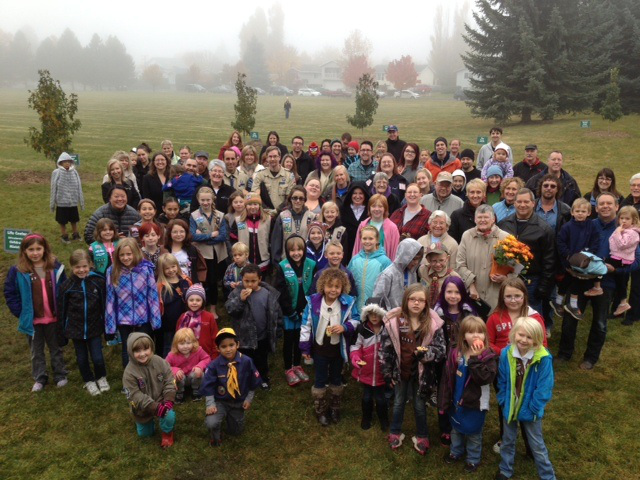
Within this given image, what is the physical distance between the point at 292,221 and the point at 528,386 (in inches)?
159

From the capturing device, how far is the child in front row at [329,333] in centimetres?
514

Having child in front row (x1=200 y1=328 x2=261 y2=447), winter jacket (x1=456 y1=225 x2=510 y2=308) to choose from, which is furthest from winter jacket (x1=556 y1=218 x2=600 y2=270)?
child in front row (x1=200 y1=328 x2=261 y2=447)

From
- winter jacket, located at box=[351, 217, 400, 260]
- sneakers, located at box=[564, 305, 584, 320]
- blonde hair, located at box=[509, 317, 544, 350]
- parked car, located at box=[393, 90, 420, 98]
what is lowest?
sneakers, located at box=[564, 305, 584, 320]

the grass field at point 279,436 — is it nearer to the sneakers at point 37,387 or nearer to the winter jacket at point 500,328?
the sneakers at point 37,387

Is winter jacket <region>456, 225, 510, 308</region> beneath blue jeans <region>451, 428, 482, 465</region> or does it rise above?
above

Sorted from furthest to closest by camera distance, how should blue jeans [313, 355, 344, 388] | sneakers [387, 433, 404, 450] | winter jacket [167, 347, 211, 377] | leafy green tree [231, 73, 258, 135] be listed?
leafy green tree [231, 73, 258, 135] < winter jacket [167, 347, 211, 377] < blue jeans [313, 355, 344, 388] < sneakers [387, 433, 404, 450]

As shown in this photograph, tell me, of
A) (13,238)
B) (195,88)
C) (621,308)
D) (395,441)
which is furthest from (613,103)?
(195,88)

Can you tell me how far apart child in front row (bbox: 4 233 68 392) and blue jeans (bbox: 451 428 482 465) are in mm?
4801

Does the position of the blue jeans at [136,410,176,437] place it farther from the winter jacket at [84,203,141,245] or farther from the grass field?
the winter jacket at [84,203,141,245]

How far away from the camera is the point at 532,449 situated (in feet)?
14.1

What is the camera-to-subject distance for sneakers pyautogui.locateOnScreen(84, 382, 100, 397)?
571 centimetres

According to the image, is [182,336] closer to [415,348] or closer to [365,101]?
[415,348]

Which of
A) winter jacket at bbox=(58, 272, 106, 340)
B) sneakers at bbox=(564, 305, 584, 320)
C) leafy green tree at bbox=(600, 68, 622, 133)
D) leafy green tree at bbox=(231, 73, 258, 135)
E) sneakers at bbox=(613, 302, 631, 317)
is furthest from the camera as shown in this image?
leafy green tree at bbox=(600, 68, 622, 133)

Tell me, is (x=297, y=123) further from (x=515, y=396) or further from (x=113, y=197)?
(x=515, y=396)
